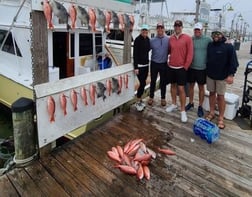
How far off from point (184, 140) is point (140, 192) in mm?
1361

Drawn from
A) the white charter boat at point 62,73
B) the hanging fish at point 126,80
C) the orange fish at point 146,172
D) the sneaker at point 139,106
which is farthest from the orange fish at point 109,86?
the orange fish at point 146,172

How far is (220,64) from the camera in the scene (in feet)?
12.0

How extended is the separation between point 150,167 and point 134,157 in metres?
0.23

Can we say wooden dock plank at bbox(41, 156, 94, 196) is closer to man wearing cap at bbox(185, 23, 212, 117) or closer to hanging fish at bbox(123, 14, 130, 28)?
hanging fish at bbox(123, 14, 130, 28)

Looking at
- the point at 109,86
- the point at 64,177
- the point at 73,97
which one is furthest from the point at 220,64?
the point at 64,177

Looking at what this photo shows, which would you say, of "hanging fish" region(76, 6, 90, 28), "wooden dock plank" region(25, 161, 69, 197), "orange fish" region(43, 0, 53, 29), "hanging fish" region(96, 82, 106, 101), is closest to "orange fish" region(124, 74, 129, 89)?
"hanging fish" region(96, 82, 106, 101)

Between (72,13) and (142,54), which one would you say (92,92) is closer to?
(72,13)

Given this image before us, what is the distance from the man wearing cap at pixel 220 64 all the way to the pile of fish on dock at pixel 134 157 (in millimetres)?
1447

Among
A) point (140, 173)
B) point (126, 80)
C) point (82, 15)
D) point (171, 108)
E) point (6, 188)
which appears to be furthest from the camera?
point (171, 108)

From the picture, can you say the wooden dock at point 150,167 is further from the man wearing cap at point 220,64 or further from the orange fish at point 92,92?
the man wearing cap at point 220,64

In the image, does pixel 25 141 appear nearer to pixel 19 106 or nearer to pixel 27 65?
pixel 19 106

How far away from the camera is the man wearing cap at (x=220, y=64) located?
11.8 feet

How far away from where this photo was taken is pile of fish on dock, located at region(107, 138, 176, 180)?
265cm

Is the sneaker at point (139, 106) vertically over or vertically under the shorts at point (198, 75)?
under
